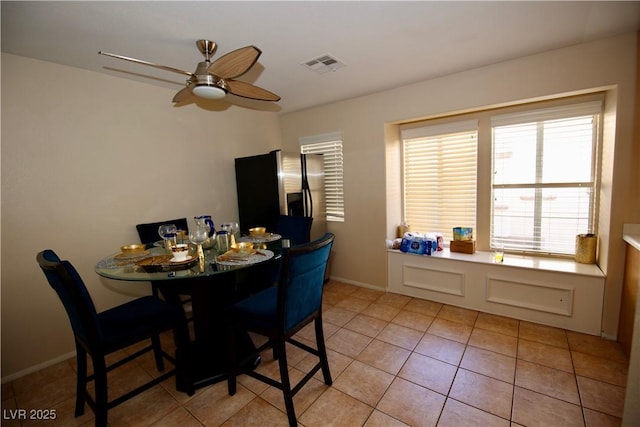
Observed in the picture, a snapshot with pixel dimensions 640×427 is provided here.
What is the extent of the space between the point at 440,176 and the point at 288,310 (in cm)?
249

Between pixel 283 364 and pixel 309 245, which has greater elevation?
pixel 309 245

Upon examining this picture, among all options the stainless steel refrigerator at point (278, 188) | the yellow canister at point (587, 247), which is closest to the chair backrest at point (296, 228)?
the stainless steel refrigerator at point (278, 188)

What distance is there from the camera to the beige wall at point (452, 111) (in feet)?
6.97

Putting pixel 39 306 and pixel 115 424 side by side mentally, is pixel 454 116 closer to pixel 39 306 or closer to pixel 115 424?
pixel 115 424

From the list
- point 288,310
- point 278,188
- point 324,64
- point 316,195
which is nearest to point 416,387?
point 288,310

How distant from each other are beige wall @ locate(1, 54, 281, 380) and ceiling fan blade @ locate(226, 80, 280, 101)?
1.22m

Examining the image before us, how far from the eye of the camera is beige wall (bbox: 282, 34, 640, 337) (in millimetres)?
2123

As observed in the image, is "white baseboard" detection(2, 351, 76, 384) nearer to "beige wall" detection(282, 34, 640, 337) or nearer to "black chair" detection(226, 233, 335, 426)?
"black chair" detection(226, 233, 335, 426)

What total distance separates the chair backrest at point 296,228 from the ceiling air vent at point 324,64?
1366mm

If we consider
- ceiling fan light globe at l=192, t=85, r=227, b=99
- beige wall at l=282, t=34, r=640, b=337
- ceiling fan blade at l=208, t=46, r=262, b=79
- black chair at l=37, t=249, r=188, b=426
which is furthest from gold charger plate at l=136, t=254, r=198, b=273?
beige wall at l=282, t=34, r=640, b=337

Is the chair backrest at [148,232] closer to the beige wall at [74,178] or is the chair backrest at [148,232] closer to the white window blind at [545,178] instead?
the beige wall at [74,178]

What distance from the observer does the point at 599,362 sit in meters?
2.00

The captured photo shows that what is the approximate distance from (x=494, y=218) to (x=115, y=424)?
3562mm

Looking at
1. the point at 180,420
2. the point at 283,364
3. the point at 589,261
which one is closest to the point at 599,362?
the point at 589,261
